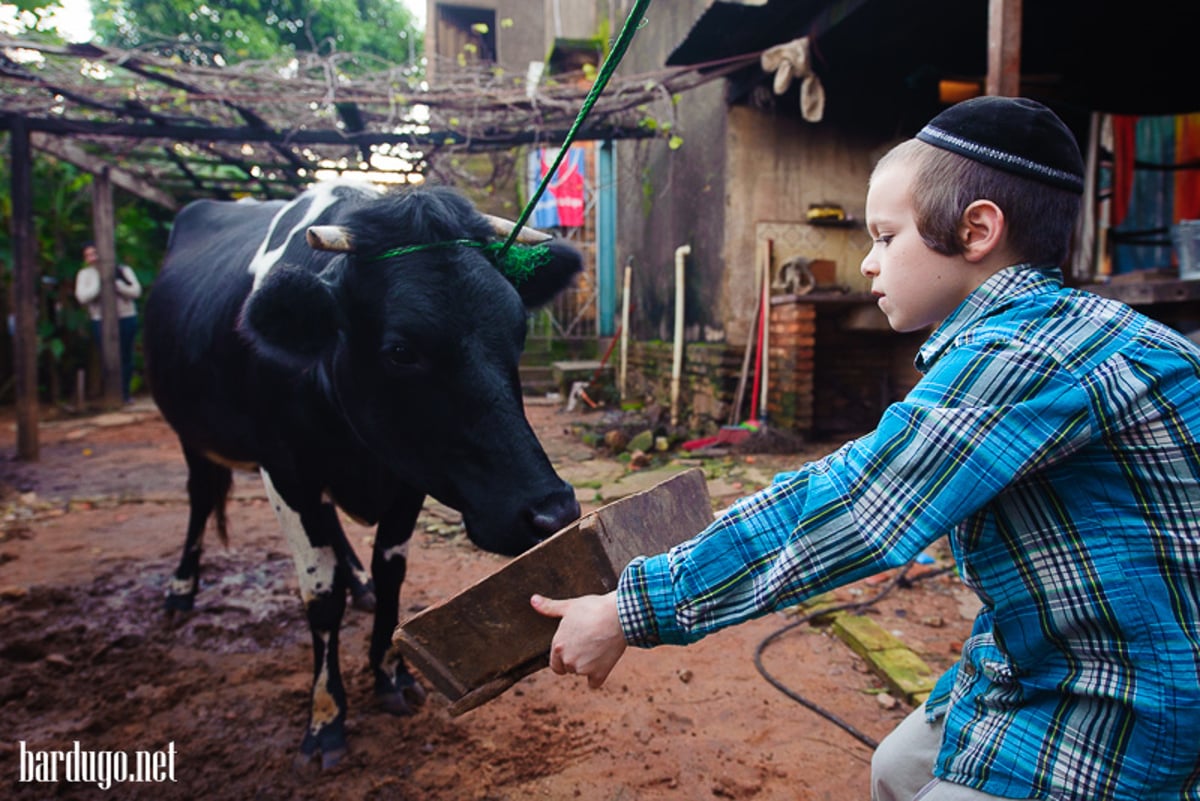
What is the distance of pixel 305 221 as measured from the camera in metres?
2.70

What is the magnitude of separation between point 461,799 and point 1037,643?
1.68 m

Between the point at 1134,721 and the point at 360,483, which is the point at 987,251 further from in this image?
the point at 360,483

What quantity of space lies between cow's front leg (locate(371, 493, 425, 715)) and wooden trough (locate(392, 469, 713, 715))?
136 centimetres

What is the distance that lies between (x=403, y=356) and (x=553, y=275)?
77 cm

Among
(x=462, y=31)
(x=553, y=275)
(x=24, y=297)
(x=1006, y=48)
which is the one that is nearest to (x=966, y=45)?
(x=1006, y=48)

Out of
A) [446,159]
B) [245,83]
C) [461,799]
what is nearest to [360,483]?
[461,799]

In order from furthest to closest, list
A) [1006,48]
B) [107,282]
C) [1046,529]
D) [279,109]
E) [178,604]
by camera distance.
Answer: [107,282], [279,109], [1006,48], [178,604], [1046,529]

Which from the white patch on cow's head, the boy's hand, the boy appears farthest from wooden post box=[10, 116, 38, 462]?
the boy

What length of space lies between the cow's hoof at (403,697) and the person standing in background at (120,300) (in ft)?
31.3

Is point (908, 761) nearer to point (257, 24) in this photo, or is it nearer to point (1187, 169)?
point (1187, 169)

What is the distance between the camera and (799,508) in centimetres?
99

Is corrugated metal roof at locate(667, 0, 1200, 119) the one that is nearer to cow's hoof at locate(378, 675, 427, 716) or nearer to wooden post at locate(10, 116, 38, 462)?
cow's hoof at locate(378, 675, 427, 716)

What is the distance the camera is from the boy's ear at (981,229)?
1.03 meters

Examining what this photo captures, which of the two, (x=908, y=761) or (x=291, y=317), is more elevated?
(x=291, y=317)
